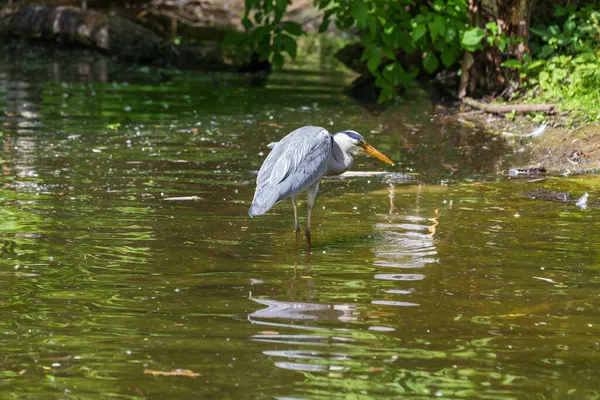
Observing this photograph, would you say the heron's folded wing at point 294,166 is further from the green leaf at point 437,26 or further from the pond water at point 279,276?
the green leaf at point 437,26

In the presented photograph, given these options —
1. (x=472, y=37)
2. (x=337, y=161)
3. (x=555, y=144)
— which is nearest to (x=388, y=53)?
(x=472, y=37)

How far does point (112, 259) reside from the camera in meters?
6.65

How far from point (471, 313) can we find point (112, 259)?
2.50 meters

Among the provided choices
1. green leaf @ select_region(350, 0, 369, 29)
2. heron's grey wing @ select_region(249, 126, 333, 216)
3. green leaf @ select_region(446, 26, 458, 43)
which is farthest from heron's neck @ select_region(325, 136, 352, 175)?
green leaf @ select_region(446, 26, 458, 43)

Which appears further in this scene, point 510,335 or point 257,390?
point 510,335

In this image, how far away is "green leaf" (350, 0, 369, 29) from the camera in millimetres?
12211

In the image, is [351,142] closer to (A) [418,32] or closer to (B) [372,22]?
(A) [418,32]

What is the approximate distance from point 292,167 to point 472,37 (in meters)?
6.13

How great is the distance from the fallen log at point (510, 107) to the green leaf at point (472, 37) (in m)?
0.88

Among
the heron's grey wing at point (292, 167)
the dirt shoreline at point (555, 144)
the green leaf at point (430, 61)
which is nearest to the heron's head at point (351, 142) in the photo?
the heron's grey wing at point (292, 167)

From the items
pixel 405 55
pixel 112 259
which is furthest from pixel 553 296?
pixel 405 55

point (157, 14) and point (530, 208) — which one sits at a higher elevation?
point (157, 14)

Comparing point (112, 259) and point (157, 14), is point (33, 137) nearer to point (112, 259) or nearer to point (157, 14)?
point (112, 259)

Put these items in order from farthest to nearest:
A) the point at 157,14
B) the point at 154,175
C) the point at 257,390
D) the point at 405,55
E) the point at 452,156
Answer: the point at 157,14 < the point at 405,55 < the point at 452,156 < the point at 154,175 < the point at 257,390
